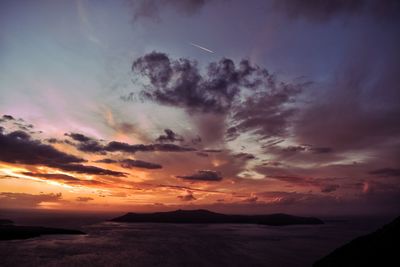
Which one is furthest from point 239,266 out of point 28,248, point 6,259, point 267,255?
point 28,248

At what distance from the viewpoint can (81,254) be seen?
80938mm

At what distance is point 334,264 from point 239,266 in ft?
87.9

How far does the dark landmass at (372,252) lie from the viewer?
35719 mm

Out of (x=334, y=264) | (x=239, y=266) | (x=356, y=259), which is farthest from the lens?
(x=239, y=266)

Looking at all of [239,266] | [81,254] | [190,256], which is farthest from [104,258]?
[239,266]

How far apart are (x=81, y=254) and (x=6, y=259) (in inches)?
683

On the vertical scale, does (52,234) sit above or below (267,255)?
above

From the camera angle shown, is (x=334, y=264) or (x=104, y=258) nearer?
(x=334, y=264)

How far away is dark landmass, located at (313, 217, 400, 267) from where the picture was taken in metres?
35.7

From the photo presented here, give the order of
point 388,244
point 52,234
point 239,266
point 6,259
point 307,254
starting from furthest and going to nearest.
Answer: point 52,234 < point 307,254 < point 6,259 < point 239,266 < point 388,244

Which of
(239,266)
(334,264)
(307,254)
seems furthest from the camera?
(307,254)

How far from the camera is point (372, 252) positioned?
39031 millimetres

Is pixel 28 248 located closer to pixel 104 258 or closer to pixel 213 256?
pixel 104 258

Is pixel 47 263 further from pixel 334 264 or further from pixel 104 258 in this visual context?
pixel 334 264
